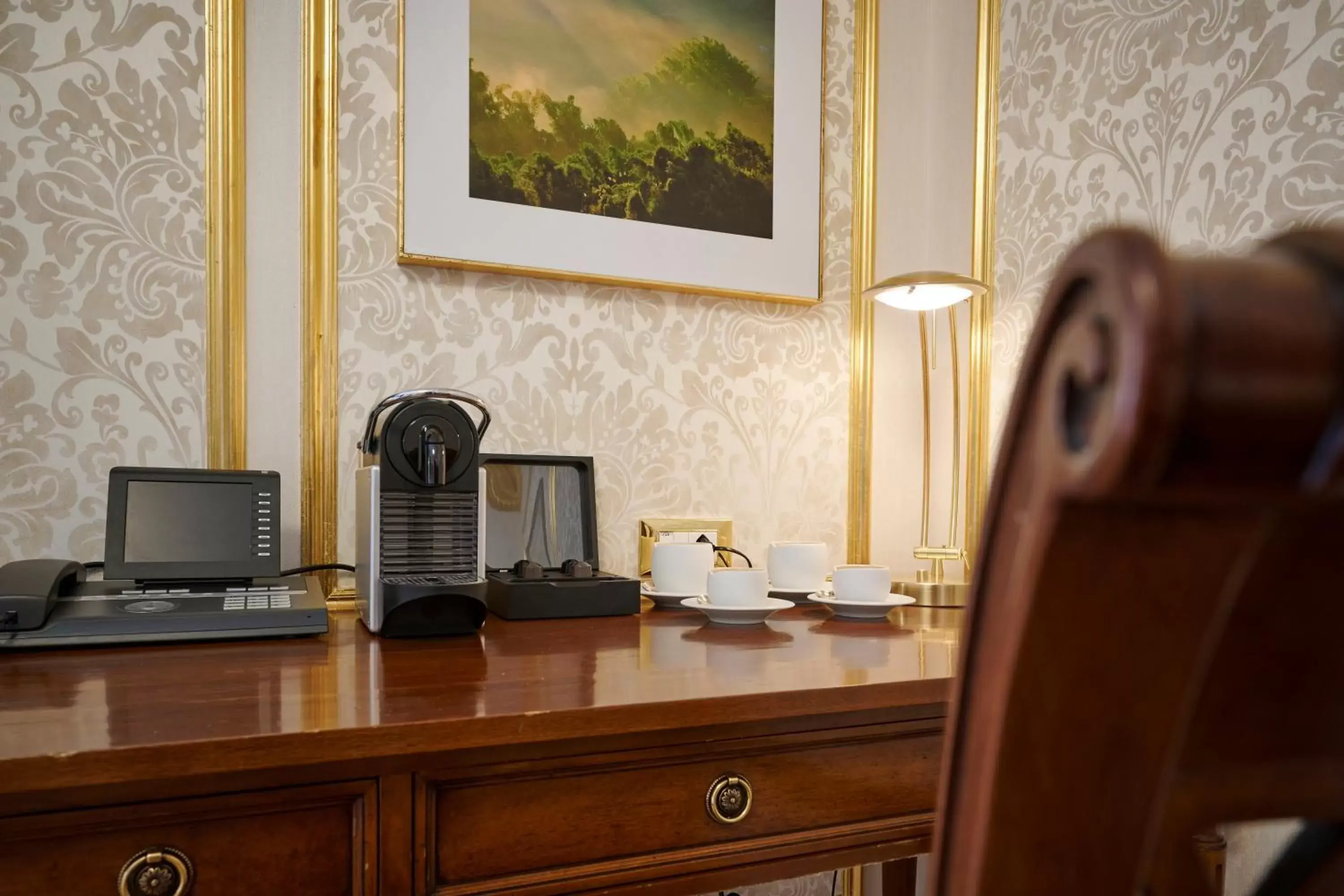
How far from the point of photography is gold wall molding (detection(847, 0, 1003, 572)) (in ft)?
5.32

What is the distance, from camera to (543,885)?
0.71 m

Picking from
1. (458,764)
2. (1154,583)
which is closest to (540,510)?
(458,764)

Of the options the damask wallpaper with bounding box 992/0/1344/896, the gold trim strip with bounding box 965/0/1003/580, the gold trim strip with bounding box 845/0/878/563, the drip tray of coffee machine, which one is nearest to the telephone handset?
the drip tray of coffee machine

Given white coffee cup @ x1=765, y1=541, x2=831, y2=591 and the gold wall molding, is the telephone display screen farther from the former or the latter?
the gold wall molding

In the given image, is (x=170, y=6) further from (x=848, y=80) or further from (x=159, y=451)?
(x=848, y=80)

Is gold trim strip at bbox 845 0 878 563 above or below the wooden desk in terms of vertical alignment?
above

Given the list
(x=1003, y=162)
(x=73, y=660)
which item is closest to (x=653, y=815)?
(x=73, y=660)

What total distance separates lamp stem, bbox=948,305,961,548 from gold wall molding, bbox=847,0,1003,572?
38 mm

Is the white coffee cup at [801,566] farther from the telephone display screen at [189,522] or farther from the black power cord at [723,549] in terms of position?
the telephone display screen at [189,522]

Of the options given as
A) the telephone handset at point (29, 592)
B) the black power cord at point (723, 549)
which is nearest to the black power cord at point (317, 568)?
the telephone handset at point (29, 592)

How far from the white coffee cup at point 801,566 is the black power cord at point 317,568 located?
0.62 meters

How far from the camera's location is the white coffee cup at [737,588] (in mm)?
1155

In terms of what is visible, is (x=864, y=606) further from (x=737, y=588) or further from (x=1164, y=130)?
(x=1164, y=130)

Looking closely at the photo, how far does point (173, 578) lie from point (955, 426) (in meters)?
1.21
